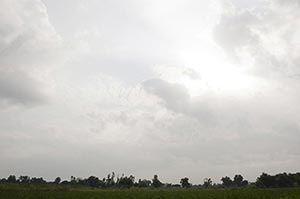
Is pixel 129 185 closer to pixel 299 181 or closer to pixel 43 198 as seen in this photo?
pixel 299 181

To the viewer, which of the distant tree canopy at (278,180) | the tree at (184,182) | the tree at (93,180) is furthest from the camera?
the tree at (184,182)

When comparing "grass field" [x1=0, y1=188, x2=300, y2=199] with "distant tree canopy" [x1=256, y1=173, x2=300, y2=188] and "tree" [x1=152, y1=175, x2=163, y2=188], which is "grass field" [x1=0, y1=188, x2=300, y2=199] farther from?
"tree" [x1=152, y1=175, x2=163, y2=188]

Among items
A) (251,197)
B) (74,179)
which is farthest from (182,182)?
(251,197)

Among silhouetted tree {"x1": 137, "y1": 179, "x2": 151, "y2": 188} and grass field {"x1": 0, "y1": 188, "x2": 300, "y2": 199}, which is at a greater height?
silhouetted tree {"x1": 137, "y1": 179, "x2": 151, "y2": 188}

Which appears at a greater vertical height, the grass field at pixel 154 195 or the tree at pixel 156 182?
the tree at pixel 156 182

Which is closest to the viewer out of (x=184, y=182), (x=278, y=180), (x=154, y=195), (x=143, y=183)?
(x=154, y=195)

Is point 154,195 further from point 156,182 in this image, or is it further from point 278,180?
point 156,182

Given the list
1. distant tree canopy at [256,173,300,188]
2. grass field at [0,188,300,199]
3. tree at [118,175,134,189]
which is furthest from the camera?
tree at [118,175,134,189]

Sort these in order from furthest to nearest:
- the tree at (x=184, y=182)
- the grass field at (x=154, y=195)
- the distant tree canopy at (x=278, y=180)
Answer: the tree at (x=184, y=182) → the distant tree canopy at (x=278, y=180) → the grass field at (x=154, y=195)

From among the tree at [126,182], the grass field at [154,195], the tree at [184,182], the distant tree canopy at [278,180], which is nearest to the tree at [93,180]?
the tree at [126,182]

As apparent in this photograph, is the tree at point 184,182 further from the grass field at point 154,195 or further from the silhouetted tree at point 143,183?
the grass field at point 154,195

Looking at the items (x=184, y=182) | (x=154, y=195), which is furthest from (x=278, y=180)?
(x=154, y=195)

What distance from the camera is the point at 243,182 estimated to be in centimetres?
19862

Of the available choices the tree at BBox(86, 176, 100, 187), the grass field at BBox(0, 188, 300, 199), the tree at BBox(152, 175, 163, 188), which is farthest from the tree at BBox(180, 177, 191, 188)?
the grass field at BBox(0, 188, 300, 199)
